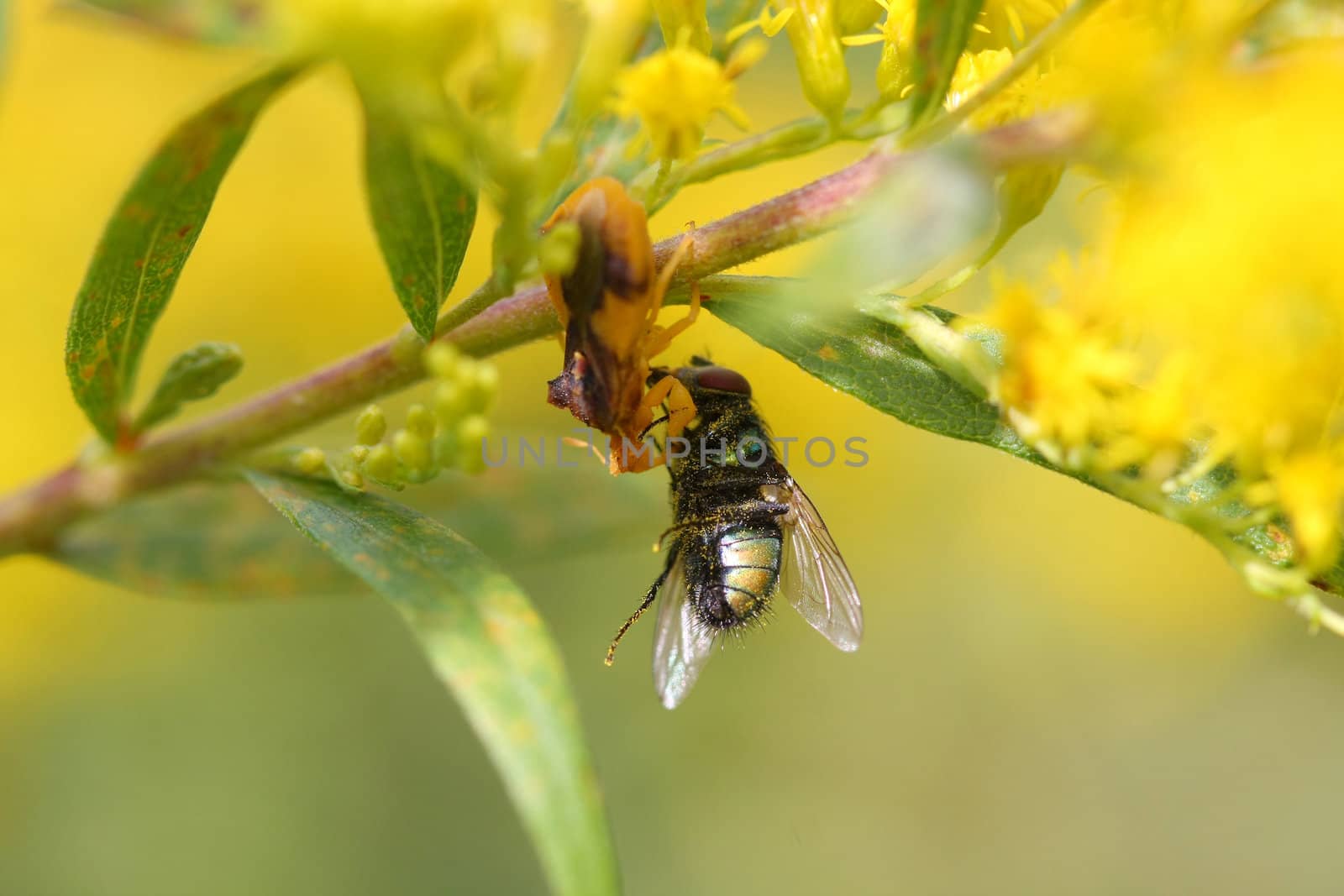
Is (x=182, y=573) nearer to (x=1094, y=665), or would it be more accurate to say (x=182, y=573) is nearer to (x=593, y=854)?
(x=593, y=854)

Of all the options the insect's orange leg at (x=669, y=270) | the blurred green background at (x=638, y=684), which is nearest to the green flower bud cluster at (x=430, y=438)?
the insect's orange leg at (x=669, y=270)

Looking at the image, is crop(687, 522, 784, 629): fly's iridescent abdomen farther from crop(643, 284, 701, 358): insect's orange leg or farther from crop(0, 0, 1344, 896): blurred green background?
crop(0, 0, 1344, 896): blurred green background

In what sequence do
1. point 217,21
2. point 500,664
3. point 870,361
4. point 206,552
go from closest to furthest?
point 217,21, point 500,664, point 870,361, point 206,552

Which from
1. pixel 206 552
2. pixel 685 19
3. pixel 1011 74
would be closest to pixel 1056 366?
pixel 1011 74

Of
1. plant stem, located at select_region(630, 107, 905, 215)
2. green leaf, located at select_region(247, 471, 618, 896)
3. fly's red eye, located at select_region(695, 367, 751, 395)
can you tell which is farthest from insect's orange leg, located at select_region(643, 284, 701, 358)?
fly's red eye, located at select_region(695, 367, 751, 395)

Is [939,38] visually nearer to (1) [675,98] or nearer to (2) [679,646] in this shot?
(1) [675,98]

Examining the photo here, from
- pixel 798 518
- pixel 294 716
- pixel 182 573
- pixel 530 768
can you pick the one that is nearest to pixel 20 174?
pixel 294 716
